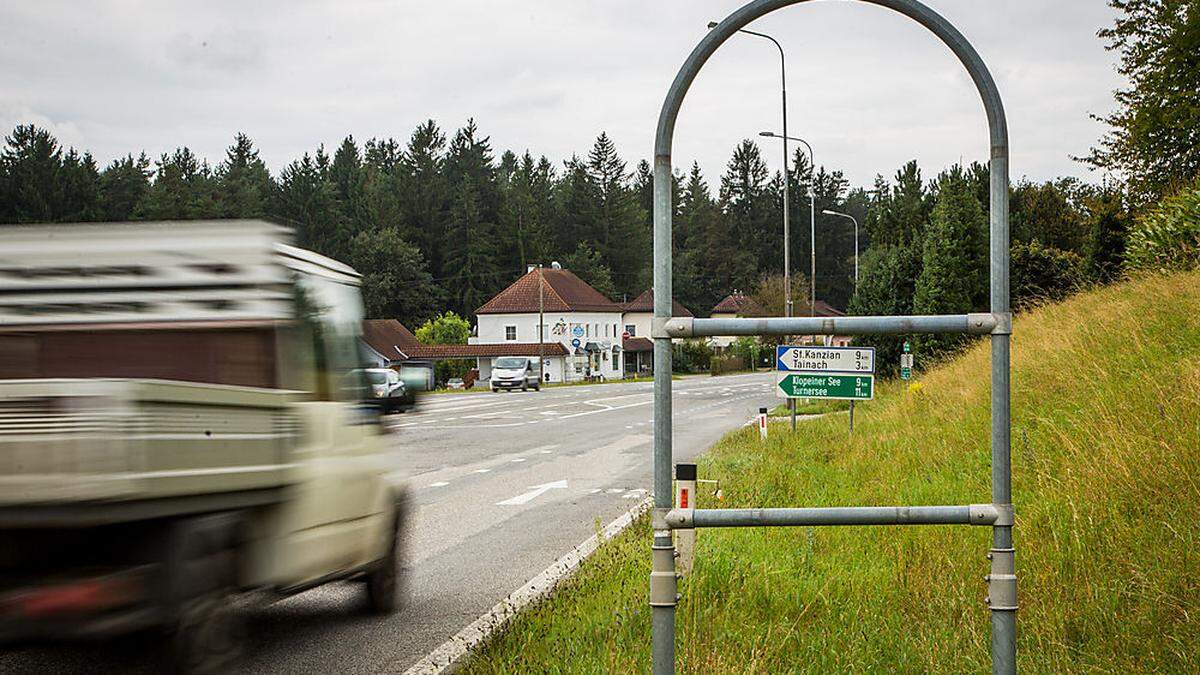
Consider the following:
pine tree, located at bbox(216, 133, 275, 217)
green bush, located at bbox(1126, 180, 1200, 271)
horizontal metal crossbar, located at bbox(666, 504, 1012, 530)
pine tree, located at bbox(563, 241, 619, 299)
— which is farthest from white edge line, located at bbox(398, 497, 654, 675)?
pine tree, located at bbox(563, 241, 619, 299)

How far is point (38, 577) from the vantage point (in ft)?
14.9

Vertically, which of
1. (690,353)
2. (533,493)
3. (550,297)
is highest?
(550,297)

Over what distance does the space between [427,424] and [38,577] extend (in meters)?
24.2

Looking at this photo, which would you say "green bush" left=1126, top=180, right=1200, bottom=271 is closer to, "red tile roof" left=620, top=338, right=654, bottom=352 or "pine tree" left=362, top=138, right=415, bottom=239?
"pine tree" left=362, top=138, right=415, bottom=239

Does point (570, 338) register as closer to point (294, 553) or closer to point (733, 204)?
point (733, 204)

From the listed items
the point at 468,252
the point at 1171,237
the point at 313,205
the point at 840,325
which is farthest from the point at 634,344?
the point at 840,325

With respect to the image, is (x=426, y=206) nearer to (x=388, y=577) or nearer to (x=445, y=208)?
(x=445, y=208)

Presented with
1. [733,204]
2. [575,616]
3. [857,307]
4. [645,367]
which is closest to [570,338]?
[645,367]

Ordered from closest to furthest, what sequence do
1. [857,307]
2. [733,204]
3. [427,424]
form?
[427,424] → [857,307] → [733,204]

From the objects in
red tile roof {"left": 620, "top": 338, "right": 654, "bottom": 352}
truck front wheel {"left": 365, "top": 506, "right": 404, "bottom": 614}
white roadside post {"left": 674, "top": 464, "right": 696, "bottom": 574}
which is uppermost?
red tile roof {"left": 620, "top": 338, "right": 654, "bottom": 352}

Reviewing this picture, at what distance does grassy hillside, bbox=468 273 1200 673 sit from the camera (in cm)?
533

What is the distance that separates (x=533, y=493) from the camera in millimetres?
14891

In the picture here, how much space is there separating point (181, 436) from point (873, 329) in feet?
9.10

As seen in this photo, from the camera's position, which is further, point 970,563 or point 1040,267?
point 1040,267
